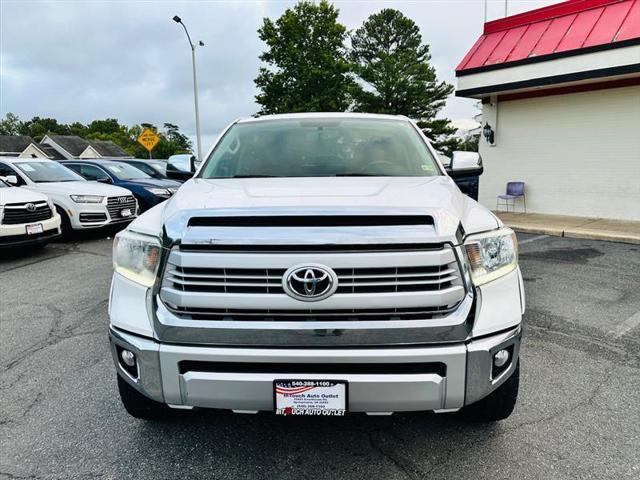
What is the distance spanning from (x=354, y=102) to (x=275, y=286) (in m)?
35.2

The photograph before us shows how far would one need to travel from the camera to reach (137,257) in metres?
2.18

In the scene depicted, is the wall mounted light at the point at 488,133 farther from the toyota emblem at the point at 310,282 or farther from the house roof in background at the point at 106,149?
the house roof in background at the point at 106,149

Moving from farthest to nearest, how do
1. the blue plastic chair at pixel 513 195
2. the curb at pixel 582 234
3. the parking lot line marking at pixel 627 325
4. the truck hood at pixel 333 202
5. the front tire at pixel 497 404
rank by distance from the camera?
the blue plastic chair at pixel 513 195
the curb at pixel 582 234
the parking lot line marking at pixel 627 325
the front tire at pixel 497 404
the truck hood at pixel 333 202

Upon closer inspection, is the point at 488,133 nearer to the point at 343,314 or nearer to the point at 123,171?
the point at 123,171

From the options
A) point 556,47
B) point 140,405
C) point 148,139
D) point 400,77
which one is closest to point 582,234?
point 556,47

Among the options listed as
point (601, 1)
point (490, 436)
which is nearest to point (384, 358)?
point (490, 436)

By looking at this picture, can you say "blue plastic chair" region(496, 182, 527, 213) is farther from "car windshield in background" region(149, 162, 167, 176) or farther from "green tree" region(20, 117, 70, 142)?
"green tree" region(20, 117, 70, 142)

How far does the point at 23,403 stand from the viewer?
2.91 metres

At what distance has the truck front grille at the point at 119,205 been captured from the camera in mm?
9133

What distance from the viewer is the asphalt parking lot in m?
2.23

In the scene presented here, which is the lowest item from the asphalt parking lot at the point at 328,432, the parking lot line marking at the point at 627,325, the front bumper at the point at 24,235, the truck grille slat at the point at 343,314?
the parking lot line marking at the point at 627,325

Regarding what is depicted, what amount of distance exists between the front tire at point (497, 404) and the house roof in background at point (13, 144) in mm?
67646

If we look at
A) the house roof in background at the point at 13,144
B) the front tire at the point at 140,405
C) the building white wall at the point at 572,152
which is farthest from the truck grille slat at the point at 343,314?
the house roof in background at the point at 13,144

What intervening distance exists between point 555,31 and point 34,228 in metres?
11.5
